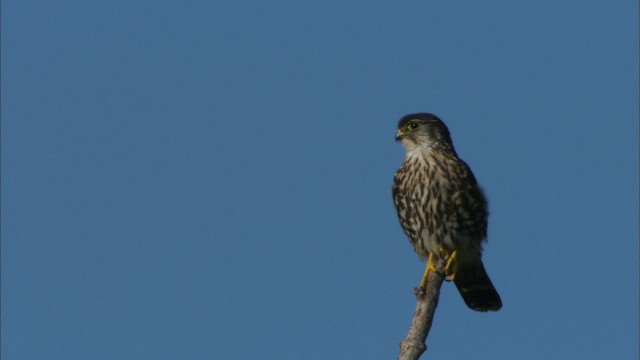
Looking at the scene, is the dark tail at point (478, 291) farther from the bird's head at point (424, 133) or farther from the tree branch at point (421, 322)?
the tree branch at point (421, 322)

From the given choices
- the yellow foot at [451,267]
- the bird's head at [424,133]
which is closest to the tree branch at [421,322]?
the yellow foot at [451,267]

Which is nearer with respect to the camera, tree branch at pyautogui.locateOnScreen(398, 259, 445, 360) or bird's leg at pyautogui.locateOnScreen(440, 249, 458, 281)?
tree branch at pyautogui.locateOnScreen(398, 259, 445, 360)

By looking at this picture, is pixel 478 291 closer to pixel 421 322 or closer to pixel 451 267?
pixel 451 267

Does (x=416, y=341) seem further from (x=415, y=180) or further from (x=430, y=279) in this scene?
(x=415, y=180)

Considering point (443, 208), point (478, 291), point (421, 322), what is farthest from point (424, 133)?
point (421, 322)

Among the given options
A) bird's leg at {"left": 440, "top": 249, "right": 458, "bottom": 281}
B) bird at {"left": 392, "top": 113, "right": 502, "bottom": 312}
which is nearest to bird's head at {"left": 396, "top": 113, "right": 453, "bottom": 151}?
bird at {"left": 392, "top": 113, "right": 502, "bottom": 312}

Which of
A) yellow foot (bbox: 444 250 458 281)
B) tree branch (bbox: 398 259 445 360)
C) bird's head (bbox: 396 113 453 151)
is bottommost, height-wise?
tree branch (bbox: 398 259 445 360)

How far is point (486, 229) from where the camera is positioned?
6.90 metres

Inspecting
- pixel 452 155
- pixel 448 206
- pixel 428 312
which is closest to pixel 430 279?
pixel 428 312

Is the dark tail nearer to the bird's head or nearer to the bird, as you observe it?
the bird

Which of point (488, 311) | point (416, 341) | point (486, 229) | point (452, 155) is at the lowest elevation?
A: point (416, 341)

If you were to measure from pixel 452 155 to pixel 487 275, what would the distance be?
90 cm

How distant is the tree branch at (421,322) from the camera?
4266 millimetres

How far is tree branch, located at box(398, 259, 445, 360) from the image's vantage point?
4.27 m
